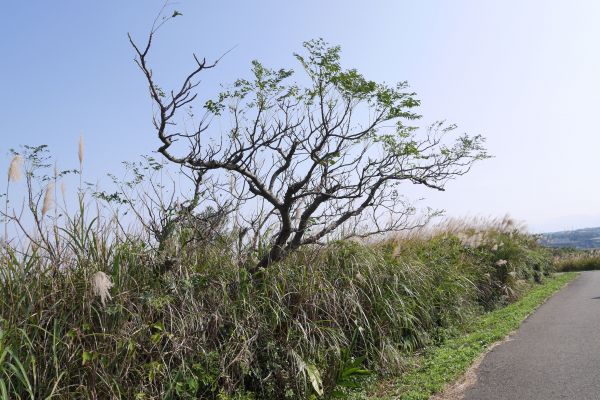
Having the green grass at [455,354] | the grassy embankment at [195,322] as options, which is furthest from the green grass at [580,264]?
the grassy embankment at [195,322]

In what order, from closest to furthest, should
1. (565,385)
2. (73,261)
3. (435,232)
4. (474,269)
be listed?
(73,261), (565,385), (474,269), (435,232)

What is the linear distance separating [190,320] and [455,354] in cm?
421

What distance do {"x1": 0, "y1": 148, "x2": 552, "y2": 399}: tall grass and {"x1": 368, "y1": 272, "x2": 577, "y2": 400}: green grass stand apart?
0.37m

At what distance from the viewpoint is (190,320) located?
552cm

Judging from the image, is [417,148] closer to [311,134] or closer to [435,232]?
[311,134]

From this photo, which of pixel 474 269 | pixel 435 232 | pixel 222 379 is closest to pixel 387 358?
pixel 222 379

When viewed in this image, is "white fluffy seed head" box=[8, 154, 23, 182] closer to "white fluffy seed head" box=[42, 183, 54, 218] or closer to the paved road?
"white fluffy seed head" box=[42, 183, 54, 218]

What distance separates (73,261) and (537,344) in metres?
6.83

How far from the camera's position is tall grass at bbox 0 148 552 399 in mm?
4637

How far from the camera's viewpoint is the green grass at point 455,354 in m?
6.39

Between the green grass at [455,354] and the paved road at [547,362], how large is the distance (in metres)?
0.23

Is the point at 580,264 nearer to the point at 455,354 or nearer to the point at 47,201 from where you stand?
the point at 455,354

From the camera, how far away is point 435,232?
14.3 m

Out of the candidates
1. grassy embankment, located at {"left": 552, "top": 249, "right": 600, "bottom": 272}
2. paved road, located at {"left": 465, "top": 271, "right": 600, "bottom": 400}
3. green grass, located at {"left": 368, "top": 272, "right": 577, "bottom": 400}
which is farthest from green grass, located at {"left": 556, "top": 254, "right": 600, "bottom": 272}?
paved road, located at {"left": 465, "top": 271, "right": 600, "bottom": 400}
